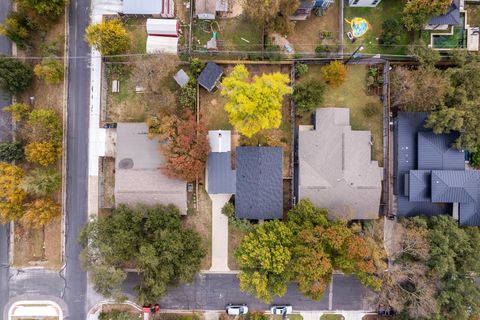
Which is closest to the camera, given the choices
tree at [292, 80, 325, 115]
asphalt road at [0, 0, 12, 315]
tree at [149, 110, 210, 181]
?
tree at [149, 110, 210, 181]

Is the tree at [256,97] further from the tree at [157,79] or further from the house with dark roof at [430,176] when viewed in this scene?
the house with dark roof at [430,176]

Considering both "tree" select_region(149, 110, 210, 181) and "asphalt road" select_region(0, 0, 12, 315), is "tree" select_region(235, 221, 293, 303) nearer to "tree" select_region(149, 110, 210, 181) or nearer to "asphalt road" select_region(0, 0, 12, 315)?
"tree" select_region(149, 110, 210, 181)

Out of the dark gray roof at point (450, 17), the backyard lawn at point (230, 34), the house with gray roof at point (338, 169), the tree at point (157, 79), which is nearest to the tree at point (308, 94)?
the house with gray roof at point (338, 169)

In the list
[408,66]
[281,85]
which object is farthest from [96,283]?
[408,66]

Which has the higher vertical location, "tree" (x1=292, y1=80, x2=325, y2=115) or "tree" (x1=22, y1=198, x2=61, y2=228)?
"tree" (x1=292, y1=80, x2=325, y2=115)

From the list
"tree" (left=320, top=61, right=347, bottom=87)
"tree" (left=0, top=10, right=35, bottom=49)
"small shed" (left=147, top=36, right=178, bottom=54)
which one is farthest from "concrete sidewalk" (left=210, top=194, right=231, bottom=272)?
"tree" (left=0, top=10, right=35, bottom=49)

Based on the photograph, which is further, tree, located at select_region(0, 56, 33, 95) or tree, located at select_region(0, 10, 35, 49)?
tree, located at select_region(0, 10, 35, 49)
